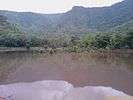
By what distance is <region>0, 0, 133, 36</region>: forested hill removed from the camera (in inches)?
143

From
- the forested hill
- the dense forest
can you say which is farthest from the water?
the forested hill

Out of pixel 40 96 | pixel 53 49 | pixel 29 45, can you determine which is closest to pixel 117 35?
pixel 53 49

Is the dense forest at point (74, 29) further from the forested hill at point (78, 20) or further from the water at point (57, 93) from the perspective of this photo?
the water at point (57, 93)

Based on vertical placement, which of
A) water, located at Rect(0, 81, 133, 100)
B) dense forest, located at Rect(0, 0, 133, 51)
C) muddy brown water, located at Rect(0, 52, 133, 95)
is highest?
dense forest, located at Rect(0, 0, 133, 51)

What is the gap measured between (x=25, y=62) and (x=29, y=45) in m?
0.25

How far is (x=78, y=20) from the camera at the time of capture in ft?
13.1

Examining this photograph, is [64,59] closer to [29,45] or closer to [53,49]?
[53,49]

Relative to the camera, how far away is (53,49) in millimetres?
3408

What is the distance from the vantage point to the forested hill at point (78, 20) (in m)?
3.63

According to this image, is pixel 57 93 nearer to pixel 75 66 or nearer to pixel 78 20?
pixel 75 66

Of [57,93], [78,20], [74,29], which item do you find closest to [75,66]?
[74,29]

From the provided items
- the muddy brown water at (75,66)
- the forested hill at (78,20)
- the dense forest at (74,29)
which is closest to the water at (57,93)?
the muddy brown water at (75,66)

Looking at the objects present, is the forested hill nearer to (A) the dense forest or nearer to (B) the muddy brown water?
(A) the dense forest

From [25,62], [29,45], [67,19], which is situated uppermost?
[67,19]
